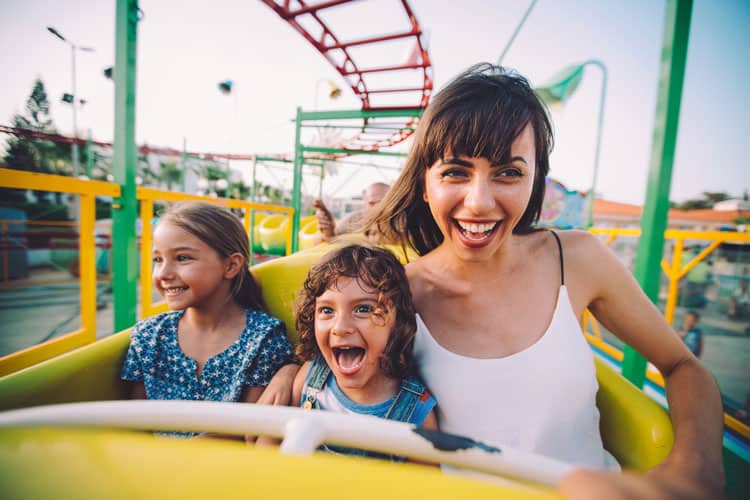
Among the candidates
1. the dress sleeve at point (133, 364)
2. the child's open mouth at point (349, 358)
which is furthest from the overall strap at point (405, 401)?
the dress sleeve at point (133, 364)

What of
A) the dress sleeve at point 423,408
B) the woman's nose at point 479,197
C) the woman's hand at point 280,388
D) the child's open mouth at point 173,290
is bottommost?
the woman's hand at point 280,388

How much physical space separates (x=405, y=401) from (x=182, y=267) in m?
0.82

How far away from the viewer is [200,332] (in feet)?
4.16

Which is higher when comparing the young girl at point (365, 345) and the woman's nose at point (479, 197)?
the woman's nose at point (479, 197)

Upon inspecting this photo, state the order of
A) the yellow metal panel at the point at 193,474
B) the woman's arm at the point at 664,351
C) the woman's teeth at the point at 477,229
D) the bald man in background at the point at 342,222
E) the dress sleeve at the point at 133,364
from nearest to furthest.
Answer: the yellow metal panel at the point at 193,474 < the woman's arm at the point at 664,351 < the woman's teeth at the point at 477,229 < the dress sleeve at the point at 133,364 < the bald man in background at the point at 342,222

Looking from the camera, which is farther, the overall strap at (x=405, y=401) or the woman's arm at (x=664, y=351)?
the overall strap at (x=405, y=401)

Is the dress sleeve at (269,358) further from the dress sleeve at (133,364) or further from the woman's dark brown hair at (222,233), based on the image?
the dress sleeve at (133,364)

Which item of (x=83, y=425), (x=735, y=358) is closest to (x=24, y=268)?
(x=83, y=425)

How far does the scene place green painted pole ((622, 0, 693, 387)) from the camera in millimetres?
1186

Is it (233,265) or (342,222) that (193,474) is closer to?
(233,265)

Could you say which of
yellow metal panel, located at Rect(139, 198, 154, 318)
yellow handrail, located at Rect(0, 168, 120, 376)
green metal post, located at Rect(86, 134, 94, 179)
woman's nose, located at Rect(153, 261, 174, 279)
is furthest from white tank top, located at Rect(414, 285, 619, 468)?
green metal post, located at Rect(86, 134, 94, 179)

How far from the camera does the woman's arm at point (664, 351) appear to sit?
0.67m

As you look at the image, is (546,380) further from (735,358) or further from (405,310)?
(735,358)

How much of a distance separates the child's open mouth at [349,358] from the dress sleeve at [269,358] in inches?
11.1
